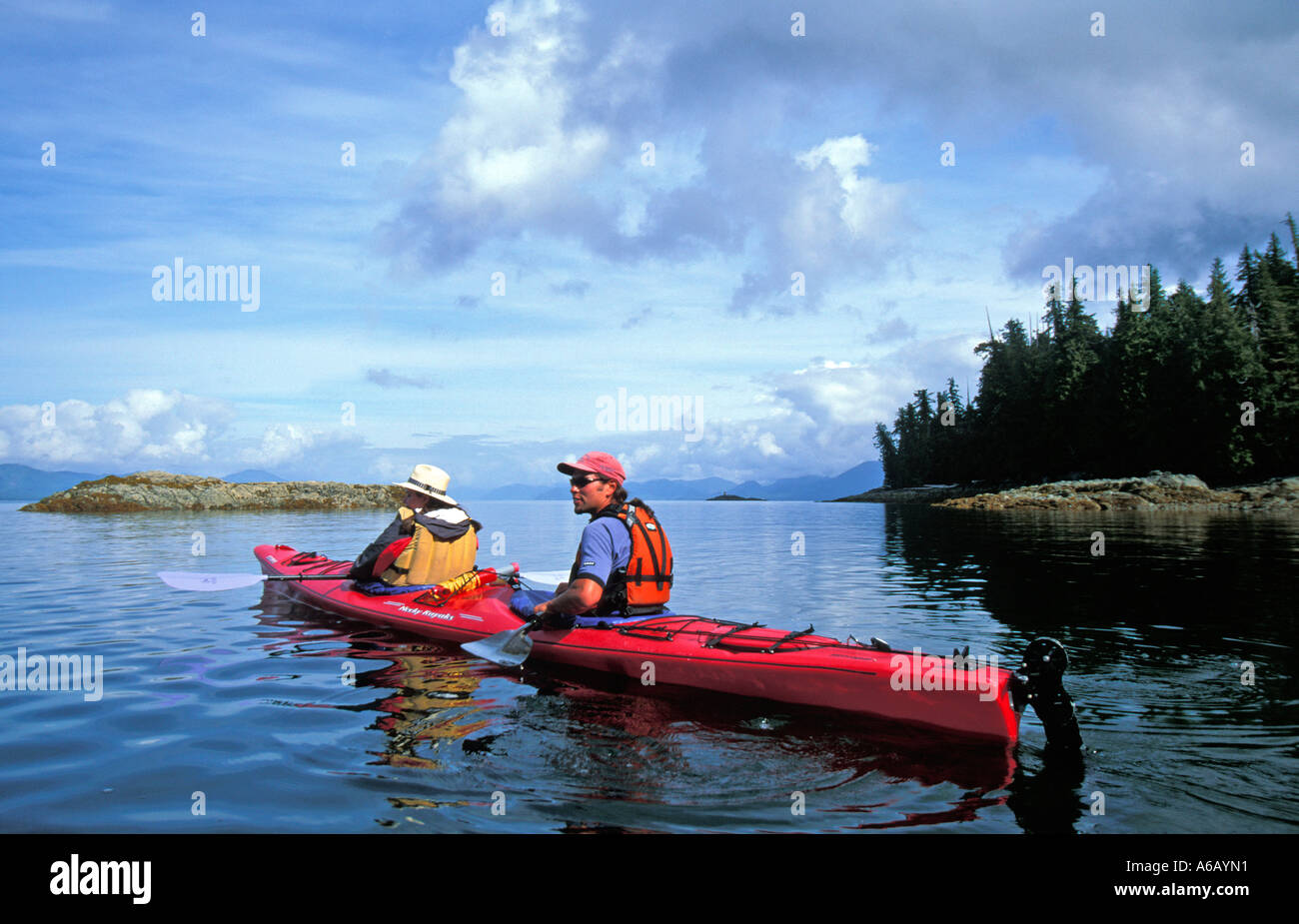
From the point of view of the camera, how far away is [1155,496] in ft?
169

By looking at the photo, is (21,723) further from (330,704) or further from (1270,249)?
(1270,249)

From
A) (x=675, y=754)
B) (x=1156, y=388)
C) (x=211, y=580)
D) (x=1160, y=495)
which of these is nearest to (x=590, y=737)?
(x=675, y=754)

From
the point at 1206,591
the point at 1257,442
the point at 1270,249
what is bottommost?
the point at 1206,591

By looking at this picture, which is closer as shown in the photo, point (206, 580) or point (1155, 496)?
point (206, 580)

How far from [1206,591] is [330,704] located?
15555 mm

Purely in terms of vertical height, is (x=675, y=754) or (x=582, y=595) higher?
(x=582, y=595)

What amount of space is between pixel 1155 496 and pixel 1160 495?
19.7 inches

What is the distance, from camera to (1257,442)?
54.1 metres

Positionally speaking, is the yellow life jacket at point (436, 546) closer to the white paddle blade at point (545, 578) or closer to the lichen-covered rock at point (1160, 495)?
the white paddle blade at point (545, 578)

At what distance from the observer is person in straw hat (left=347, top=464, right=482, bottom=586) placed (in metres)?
11.0

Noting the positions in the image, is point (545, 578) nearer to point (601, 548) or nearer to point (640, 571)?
point (640, 571)

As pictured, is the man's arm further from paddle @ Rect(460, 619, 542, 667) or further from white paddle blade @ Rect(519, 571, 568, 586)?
white paddle blade @ Rect(519, 571, 568, 586)

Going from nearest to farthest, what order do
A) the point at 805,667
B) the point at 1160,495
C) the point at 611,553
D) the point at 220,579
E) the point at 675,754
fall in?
the point at 675,754
the point at 805,667
the point at 611,553
the point at 220,579
the point at 1160,495
